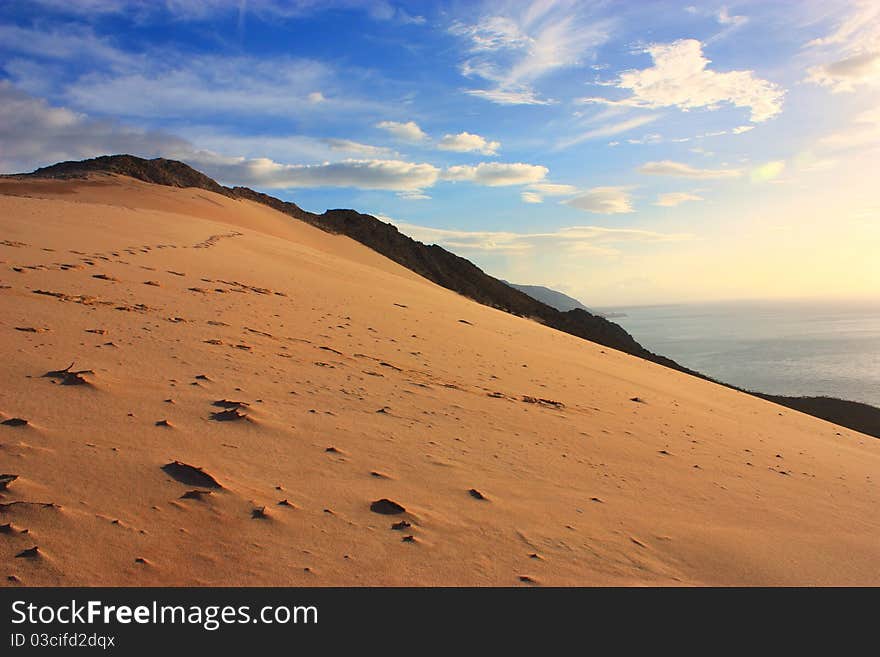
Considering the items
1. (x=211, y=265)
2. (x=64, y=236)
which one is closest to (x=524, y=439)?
(x=211, y=265)

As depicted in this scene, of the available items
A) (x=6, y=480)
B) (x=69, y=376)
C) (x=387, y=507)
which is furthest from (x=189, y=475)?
(x=69, y=376)

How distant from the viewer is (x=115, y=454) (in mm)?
3037

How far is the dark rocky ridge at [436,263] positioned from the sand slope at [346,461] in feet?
49.7

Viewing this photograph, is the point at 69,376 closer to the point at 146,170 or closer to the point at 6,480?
the point at 6,480

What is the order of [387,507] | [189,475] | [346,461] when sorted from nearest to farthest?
[189,475] → [387,507] → [346,461]

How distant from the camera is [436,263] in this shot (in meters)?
33.0

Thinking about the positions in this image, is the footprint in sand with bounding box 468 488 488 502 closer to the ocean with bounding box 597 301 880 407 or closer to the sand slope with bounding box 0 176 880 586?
the sand slope with bounding box 0 176 880 586

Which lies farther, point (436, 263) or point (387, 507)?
point (436, 263)

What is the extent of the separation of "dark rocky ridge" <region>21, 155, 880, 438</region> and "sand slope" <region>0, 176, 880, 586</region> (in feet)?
49.7

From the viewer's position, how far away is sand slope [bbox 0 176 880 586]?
2535mm

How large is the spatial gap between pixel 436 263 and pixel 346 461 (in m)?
29.8

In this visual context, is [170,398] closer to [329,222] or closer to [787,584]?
[787,584]

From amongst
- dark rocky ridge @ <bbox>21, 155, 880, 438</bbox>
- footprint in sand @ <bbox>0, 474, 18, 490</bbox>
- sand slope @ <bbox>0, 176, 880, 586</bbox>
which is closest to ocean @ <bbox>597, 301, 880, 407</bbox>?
dark rocky ridge @ <bbox>21, 155, 880, 438</bbox>

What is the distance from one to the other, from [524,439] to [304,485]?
2077mm
